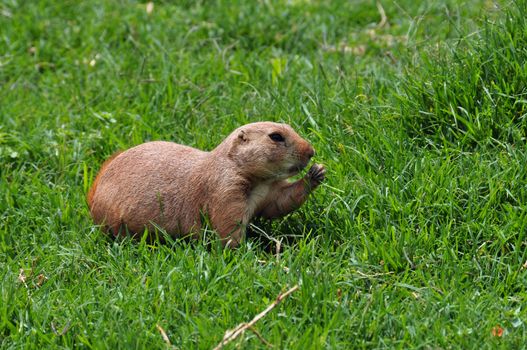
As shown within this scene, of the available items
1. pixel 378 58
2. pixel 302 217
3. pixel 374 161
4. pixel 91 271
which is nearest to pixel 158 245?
pixel 91 271

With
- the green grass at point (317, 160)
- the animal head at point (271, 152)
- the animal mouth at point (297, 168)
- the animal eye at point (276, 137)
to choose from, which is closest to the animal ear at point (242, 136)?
the animal head at point (271, 152)

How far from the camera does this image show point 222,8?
832 centimetres

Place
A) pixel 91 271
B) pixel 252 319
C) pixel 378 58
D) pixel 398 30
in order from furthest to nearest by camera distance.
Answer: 1. pixel 398 30
2. pixel 378 58
3. pixel 91 271
4. pixel 252 319

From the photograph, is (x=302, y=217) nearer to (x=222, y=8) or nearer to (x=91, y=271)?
(x=91, y=271)

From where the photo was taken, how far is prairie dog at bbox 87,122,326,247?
515 cm

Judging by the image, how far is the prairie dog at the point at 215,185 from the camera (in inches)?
203

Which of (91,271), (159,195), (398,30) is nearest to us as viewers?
(91,271)

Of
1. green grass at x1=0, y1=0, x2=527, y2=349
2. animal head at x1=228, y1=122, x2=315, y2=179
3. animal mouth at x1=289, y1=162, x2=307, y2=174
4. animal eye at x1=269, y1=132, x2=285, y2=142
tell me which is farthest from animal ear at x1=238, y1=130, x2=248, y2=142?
green grass at x1=0, y1=0, x2=527, y2=349

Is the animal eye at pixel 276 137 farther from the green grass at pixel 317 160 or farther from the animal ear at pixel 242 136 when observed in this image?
the green grass at pixel 317 160

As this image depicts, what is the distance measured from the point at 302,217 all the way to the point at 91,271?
117cm

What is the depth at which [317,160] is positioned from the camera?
18.8 ft

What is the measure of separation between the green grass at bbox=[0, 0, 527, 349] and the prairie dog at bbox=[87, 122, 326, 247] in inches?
5.3

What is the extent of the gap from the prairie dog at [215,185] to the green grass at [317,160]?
0.44ft

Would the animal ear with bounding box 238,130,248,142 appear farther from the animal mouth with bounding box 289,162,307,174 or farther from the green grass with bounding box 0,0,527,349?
the green grass with bounding box 0,0,527,349
